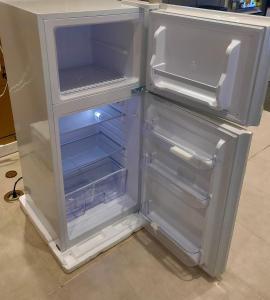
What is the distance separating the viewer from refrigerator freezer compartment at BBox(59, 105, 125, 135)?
5.16 ft

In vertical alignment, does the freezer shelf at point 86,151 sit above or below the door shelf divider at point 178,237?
above

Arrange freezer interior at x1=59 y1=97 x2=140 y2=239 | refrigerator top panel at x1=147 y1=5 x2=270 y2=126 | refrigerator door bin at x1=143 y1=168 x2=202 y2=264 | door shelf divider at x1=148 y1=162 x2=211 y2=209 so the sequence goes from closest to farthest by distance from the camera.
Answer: refrigerator top panel at x1=147 y1=5 x2=270 y2=126 < door shelf divider at x1=148 y1=162 x2=211 y2=209 < refrigerator door bin at x1=143 y1=168 x2=202 y2=264 < freezer interior at x1=59 y1=97 x2=140 y2=239

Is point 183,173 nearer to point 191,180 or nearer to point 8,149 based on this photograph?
point 191,180

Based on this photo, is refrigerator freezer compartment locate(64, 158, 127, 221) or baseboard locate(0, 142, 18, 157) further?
baseboard locate(0, 142, 18, 157)

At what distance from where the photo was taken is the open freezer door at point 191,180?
109cm

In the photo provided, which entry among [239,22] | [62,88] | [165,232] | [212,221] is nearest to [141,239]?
[165,232]

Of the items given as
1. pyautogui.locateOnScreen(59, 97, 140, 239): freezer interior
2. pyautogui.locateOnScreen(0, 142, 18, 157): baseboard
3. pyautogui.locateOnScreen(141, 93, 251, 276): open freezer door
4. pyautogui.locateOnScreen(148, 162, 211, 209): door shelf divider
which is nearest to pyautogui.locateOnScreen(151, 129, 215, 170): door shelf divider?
pyautogui.locateOnScreen(141, 93, 251, 276): open freezer door

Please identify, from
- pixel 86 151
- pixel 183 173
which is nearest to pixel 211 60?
pixel 183 173

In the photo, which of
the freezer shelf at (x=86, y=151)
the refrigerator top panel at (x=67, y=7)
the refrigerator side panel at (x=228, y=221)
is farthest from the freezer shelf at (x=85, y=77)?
the refrigerator side panel at (x=228, y=221)

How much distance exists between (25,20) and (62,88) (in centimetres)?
29

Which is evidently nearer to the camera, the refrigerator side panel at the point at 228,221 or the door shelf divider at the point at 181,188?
the refrigerator side panel at the point at 228,221

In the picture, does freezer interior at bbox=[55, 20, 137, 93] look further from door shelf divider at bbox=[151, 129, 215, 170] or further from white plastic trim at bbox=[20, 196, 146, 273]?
white plastic trim at bbox=[20, 196, 146, 273]

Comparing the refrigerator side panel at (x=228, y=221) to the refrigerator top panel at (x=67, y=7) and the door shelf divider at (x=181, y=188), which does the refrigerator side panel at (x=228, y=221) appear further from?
the refrigerator top panel at (x=67, y=7)

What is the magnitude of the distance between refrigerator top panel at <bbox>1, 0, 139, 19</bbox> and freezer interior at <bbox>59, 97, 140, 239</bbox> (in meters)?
0.40
